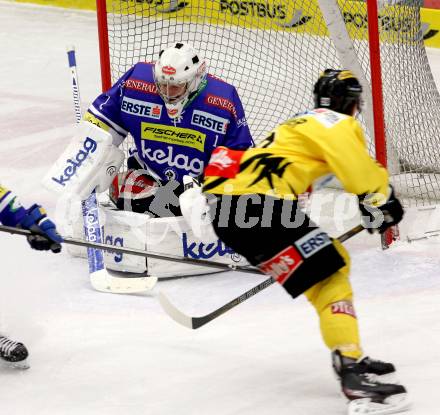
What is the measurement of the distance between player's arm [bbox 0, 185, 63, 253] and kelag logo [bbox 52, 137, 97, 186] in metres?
1.06

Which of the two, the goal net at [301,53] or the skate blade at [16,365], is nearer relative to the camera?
the skate blade at [16,365]

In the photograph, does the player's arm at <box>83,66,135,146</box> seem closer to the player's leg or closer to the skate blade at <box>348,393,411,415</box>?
the player's leg

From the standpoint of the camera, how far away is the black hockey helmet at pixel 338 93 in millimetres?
3461

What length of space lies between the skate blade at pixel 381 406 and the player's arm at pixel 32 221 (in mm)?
1177

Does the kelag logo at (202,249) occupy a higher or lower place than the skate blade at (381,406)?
lower

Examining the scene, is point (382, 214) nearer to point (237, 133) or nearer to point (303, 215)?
point (303, 215)

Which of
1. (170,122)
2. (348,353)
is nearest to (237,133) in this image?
(170,122)

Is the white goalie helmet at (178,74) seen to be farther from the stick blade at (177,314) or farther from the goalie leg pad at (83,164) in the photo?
the stick blade at (177,314)

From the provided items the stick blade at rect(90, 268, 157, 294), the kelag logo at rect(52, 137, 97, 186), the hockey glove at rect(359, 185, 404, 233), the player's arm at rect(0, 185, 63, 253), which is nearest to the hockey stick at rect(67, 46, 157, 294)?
the stick blade at rect(90, 268, 157, 294)

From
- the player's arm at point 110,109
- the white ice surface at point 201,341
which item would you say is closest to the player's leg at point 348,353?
the white ice surface at point 201,341

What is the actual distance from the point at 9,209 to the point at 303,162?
106 centimetres

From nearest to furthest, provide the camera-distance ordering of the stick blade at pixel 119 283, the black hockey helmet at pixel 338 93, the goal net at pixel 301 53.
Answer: the black hockey helmet at pixel 338 93
the stick blade at pixel 119 283
the goal net at pixel 301 53

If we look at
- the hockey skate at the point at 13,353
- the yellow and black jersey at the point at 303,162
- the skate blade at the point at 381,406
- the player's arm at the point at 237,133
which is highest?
the yellow and black jersey at the point at 303,162

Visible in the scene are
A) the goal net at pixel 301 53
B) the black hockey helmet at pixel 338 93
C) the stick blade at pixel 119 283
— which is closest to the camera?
the black hockey helmet at pixel 338 93
